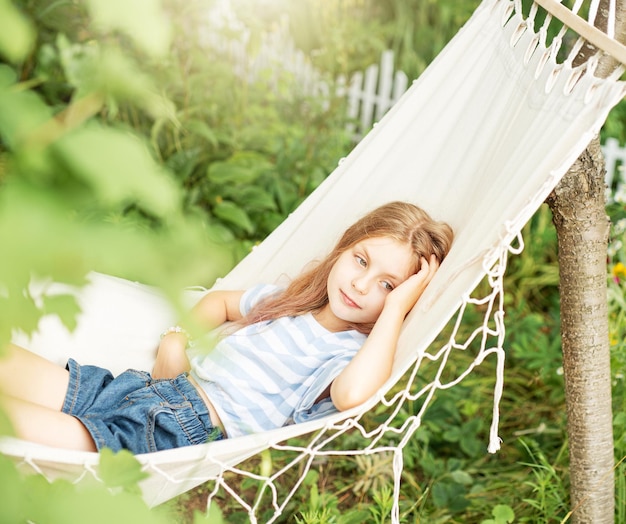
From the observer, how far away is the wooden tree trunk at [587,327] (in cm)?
159

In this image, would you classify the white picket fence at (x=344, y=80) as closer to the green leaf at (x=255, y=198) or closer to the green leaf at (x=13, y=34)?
the green leaf at (x=255, y=198)

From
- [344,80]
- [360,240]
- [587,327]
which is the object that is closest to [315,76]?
[344,80]

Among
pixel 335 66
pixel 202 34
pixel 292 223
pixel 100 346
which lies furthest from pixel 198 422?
pixel 202 34

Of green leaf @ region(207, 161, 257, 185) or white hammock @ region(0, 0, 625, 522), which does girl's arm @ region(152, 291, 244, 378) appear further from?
green leaf @ region(207, 161, 257, 185)

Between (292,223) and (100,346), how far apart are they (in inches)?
22.3

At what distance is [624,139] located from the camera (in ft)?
12.2

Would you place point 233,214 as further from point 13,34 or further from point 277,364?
point 13,34

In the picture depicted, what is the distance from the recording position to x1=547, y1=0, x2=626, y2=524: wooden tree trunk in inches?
62.4

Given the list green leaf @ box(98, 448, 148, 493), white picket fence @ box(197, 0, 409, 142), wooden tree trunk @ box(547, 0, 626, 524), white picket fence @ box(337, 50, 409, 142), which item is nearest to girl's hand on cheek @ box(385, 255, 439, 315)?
wooden tree trunk @ box(547, 0, 626, 524)

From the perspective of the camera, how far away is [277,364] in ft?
5.58

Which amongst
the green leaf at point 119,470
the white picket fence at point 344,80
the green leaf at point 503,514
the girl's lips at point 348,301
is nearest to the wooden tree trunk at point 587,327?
the green leaf at point 503,514

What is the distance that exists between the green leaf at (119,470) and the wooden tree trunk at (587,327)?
1.21m

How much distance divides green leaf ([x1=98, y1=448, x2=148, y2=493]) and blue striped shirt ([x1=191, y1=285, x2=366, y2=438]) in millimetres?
996

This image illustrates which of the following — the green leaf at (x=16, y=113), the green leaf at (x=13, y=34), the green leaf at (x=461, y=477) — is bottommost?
the green leaf at (x=461, y=477)
